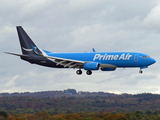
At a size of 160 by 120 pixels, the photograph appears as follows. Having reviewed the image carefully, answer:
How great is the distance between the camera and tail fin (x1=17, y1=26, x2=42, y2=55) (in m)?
109

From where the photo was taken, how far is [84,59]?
98312 mm

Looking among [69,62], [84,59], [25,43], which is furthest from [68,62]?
[25,43]

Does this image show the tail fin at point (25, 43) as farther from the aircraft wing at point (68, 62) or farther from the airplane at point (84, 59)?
the aircraft wing at point (68, 62)

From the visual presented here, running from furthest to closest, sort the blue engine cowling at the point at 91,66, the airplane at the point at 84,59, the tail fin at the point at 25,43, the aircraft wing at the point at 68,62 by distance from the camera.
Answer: the tail fin at the point at 25,43 → the aircraft wing at the point at 68,62 → the blue engine cowling at the point at 91,66 → the airplane at the point at 84,59

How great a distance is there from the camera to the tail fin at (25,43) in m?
109

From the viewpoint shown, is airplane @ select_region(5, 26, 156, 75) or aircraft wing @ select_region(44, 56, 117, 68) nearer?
airplane @ select_region(5, 26, 156, 75)

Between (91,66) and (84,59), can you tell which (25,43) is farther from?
(91,66)

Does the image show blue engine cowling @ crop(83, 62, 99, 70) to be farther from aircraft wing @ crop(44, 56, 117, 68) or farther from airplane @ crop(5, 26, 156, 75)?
aircraft wing @ crop(44, 56, 117, 68)

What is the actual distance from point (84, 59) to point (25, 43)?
22.2 meters

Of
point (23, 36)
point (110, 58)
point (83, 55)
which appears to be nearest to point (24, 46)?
point (23, 36)

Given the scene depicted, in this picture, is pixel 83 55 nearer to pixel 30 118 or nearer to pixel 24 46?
pixel 24 46

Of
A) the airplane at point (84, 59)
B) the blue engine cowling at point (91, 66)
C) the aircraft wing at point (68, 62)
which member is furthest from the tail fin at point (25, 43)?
the blue engine cowling at point (91, 66)

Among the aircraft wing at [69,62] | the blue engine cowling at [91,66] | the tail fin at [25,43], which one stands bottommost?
the blue engine cowling at [91,66]

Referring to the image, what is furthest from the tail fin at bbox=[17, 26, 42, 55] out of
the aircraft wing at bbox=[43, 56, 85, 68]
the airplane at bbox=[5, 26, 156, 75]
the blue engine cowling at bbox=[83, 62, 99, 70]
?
the blue engine cowling at bbox=[83, 62, 99, 70]
